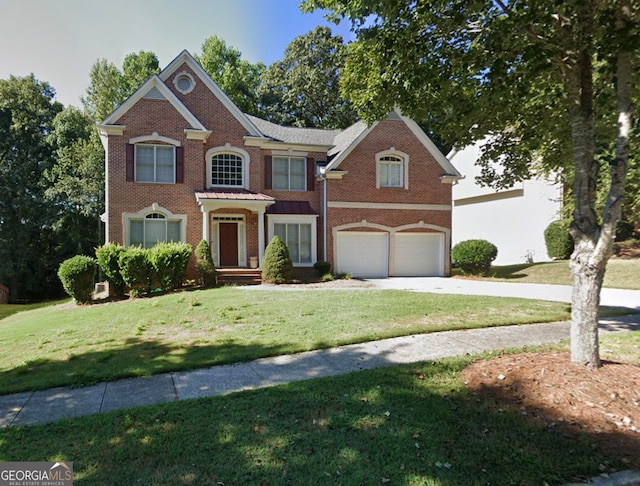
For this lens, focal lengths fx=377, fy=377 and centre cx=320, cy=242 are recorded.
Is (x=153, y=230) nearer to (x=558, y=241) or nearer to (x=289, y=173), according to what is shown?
(x=289, y=173)

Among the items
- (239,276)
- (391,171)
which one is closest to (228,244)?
(239,276)

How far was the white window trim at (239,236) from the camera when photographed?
17500 mm

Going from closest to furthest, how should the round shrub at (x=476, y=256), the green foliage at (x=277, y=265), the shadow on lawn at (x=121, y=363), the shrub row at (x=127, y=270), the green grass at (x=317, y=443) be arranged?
the green grass at (x=317, y=443)
the shadow on lawn at (x=121, y=363)
the shrub row at (x=127, y=270)
the green foliage at (x=277, y=265)
the round shrub at (x=476, y=256)

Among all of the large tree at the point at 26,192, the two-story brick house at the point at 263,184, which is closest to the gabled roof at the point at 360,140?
the two-story brick house at the point at 263,184

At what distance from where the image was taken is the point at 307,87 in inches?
1257

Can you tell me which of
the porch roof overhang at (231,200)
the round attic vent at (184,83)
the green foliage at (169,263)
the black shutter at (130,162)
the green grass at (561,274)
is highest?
the round attic vent at (184,83)

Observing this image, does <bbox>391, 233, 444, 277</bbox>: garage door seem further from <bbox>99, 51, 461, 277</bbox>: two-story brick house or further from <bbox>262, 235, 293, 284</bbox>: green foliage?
<bbox>262, 235, 293, 284</bbox>: green foliage

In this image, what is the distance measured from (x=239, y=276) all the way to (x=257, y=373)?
11235 mm

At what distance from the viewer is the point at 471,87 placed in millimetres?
6004

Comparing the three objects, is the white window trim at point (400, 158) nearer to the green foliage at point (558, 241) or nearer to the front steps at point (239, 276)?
the front steps at point (239, 276)

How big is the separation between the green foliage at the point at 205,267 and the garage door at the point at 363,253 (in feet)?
20.2

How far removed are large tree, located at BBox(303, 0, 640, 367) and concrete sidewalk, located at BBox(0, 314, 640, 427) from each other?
2015mm

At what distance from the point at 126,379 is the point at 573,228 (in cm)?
596

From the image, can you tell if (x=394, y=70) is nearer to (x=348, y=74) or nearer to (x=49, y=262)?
(x=348, y=74)
